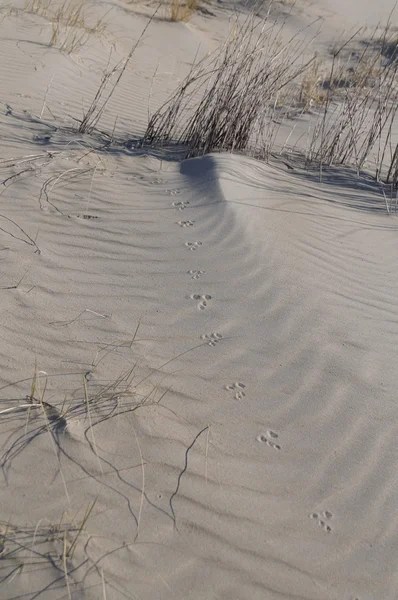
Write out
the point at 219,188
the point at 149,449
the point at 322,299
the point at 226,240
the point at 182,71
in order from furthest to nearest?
the point at 182,71, the point at 219,188, the point at 226,240, the point at 322,299, the point at 149,449

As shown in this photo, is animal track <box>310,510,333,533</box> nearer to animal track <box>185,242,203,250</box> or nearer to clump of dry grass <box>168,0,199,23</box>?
animal track <box>185,242,203,250</box>

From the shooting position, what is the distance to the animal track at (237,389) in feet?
7.91

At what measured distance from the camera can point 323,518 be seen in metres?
1.95

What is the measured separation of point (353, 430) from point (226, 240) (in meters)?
1.52

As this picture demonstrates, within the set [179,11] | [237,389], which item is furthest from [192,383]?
[179,11]

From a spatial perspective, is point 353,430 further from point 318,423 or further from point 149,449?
point 149,449

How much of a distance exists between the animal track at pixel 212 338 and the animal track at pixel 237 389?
0.91 feet

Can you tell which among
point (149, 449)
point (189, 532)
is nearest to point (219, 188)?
point (149, 449)

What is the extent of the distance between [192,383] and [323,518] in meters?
0.74

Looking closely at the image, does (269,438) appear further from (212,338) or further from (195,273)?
(195,273)

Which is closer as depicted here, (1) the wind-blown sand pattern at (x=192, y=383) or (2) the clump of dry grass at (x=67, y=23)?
(1) the wind-blown sand pattern at (x=192, y=383)

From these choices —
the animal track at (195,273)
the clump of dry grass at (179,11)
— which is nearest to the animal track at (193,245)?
the animal track at (195,273)

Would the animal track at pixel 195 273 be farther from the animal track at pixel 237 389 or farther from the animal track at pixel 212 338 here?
the animal track at pixel 237 389

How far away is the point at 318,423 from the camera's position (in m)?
2.33
